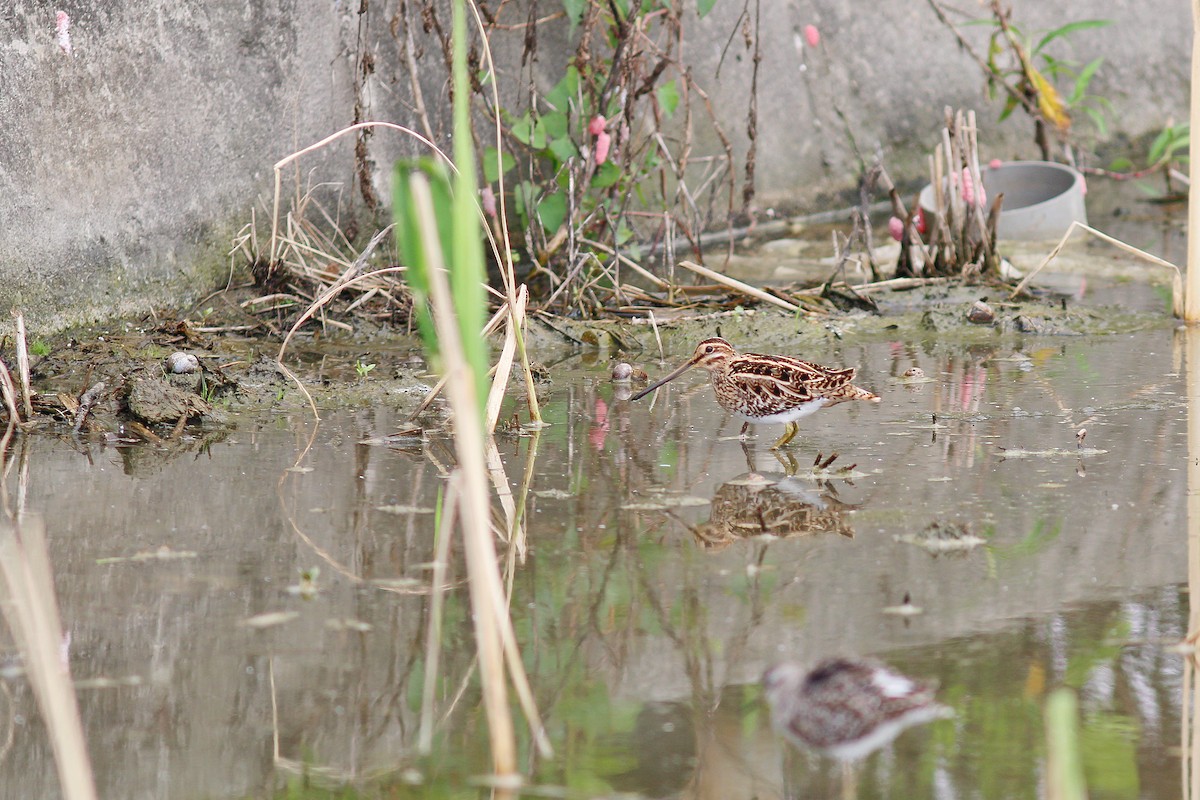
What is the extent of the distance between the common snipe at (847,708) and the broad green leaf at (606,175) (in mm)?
4559

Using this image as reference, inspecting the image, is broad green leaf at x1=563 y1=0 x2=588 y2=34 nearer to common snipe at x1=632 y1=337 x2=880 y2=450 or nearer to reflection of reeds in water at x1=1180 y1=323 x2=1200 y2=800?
common snipe at x1=632 y1=337 x2=880 y2=450

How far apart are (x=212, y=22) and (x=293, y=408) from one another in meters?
2.23

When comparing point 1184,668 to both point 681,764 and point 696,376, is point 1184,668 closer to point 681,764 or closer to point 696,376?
point 681,764

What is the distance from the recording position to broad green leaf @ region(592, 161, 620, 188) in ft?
22.8

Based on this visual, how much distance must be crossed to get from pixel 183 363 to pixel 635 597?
2.62 m

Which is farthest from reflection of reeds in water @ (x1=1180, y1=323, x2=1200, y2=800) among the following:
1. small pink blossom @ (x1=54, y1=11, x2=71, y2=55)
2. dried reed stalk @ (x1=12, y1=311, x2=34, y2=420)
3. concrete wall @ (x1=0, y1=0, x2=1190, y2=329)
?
small pink blossom @ (x1=54, y1=11, x2=71, y2=55)

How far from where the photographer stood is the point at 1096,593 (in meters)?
3.33

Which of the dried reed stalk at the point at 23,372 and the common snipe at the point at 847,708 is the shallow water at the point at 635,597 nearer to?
the common snipe at the point at 847,708

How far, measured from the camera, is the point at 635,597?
335 centimetres

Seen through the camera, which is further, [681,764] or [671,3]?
[671,3]

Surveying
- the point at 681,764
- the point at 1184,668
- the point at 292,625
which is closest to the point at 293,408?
the point at 292,625

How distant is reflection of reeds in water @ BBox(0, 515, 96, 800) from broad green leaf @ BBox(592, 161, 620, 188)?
3777 millimetres

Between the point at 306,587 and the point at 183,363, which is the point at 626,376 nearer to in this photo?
the point at 183,363

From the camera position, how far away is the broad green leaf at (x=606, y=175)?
6.96 meters
